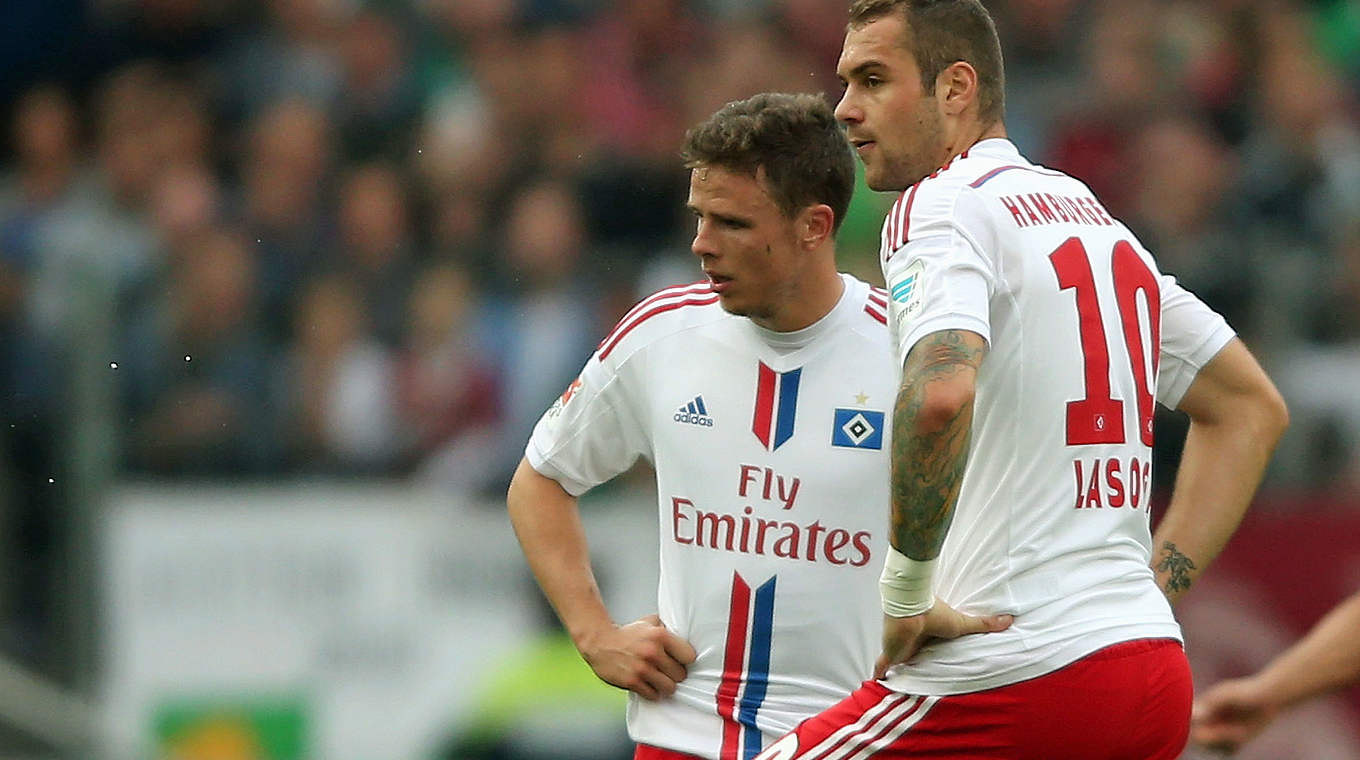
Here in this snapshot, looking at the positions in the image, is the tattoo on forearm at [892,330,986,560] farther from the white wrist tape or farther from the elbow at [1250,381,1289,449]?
the elbow at [1250,381,1289,449]

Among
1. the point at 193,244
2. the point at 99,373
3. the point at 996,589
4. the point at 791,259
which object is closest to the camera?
the point at 996,589

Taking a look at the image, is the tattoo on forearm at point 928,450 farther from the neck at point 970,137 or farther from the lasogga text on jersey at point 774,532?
the lasogga text on jersey at point 774,532

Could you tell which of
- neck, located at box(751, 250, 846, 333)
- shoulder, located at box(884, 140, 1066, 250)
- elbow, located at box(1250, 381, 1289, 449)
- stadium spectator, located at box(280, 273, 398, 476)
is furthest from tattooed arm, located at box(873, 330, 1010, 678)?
stadium spectator, located at box(280, 273, 398, 476)

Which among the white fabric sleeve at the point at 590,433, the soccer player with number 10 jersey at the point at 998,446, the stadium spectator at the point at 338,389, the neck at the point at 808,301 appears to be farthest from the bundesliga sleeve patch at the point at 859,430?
the stadium spectator at the point at 338,389

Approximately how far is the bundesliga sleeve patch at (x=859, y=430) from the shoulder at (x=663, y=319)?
428 millimetres

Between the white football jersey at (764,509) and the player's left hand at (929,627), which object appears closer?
the player's left hand at (929,627)

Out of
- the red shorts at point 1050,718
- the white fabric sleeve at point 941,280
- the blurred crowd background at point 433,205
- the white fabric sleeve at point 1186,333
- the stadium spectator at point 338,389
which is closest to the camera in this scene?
the white fabric sleeve at point 941,280

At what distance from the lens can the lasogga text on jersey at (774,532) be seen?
5012 mm

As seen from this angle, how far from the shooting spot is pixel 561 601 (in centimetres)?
532

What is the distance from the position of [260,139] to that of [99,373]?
205 centimetres

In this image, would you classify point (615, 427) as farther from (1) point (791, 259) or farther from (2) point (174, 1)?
(2) point (174, 1)

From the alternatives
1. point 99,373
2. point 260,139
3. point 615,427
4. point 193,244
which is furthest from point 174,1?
point 615,427

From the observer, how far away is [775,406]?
5086mm

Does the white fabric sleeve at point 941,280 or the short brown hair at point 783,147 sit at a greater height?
the short brown hair at point 783,147
